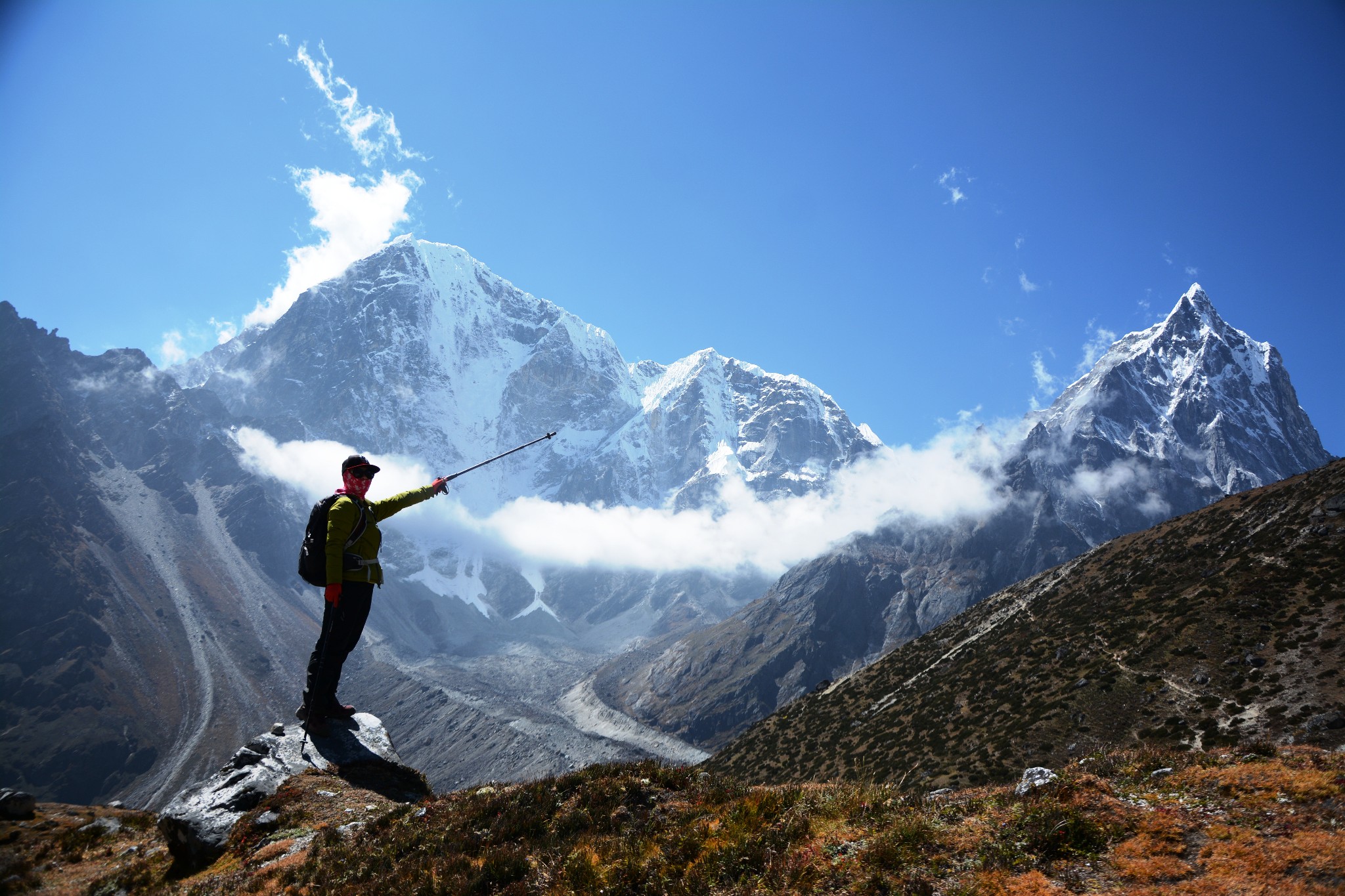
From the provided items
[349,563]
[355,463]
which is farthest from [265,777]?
[355,463]

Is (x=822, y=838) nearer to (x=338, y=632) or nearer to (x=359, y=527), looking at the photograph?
(x=359, y=527)

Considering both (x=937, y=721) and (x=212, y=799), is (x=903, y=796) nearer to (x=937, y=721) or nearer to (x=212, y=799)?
(x=212, y=799)

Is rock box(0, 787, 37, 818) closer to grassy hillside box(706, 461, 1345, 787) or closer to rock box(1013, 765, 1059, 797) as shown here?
rock box(1013, 765, 1059, 797)

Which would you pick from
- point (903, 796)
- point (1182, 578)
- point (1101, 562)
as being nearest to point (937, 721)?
point (1182, 578)

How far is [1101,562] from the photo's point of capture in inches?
3295

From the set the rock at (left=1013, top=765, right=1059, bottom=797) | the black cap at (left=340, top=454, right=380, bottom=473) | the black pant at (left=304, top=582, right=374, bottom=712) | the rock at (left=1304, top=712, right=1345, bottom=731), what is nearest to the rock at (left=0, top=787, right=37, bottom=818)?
the black pant at (left=304, top=582, right=374, bottom=712)

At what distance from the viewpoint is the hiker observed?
12.6 m

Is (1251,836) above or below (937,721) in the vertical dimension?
above

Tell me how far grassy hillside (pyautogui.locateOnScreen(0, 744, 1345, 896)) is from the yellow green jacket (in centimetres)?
462

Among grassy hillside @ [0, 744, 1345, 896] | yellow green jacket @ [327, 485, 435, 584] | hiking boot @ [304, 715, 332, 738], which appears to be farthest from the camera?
hiking boot @ [304, 715, 332, 738]

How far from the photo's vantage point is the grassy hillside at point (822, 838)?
6594mm

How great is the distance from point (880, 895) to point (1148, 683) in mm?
57590

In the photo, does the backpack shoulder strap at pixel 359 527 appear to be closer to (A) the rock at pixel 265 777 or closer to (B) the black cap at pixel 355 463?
(B) the black cap at pixel 355 463

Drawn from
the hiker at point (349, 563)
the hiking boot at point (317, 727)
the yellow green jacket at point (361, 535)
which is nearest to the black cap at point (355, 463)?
the hiker at point (349, 563)
